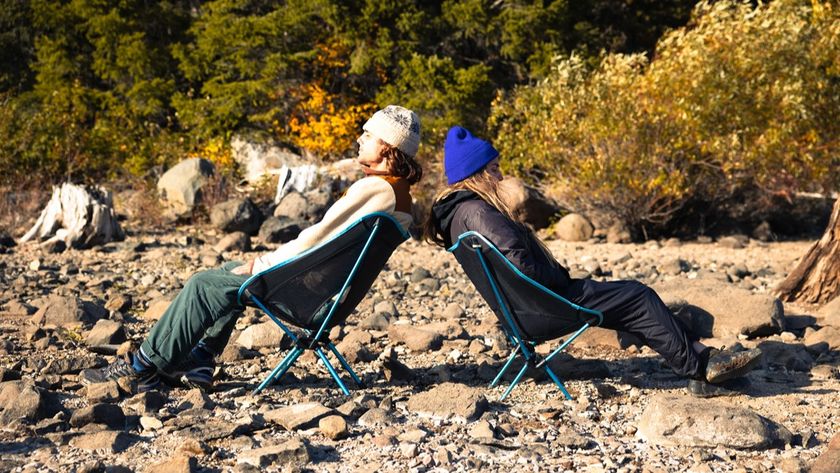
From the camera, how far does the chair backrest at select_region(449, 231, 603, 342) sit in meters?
4.21

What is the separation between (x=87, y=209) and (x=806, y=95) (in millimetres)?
8341

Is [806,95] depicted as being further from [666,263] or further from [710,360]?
[710,360]

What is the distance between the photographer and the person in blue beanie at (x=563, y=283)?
4258 mm

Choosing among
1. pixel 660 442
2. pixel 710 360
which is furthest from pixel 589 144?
pixel 660 442

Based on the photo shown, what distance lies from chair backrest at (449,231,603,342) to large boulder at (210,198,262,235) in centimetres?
644

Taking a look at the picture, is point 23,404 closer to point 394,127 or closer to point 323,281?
point 323,281

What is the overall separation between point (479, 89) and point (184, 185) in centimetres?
464

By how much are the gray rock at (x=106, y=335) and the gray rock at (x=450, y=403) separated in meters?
2.06

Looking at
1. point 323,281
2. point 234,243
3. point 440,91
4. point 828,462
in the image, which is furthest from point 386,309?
point 440,91

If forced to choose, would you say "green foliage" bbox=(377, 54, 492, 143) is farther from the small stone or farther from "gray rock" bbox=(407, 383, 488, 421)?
the small stone

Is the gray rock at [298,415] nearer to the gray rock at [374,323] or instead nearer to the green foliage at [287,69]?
the gray rock at [374,323]

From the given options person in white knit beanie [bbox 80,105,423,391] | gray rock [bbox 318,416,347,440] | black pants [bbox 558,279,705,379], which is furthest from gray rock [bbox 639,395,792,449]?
person in white knit beanie [bbox 80,105,423,391]

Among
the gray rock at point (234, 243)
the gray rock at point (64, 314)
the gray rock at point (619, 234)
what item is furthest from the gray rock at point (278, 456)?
the gray rock at point (619, 234)

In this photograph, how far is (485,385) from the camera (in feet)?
15.5
